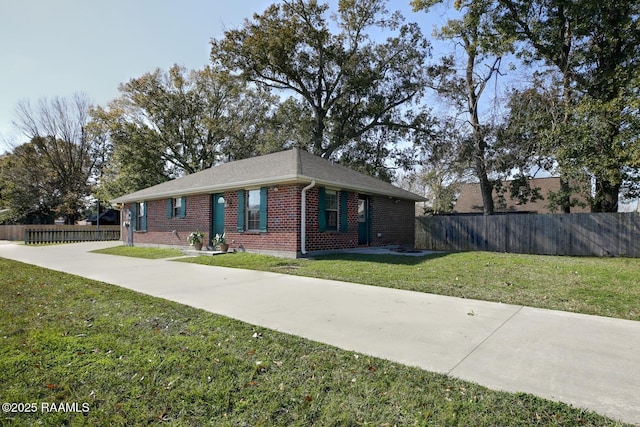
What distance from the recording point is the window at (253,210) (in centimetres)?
1256

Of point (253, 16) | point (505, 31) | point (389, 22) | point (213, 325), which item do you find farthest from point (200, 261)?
point (389, 22)

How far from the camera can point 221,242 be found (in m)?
13.3

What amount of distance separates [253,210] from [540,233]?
38.5 feet

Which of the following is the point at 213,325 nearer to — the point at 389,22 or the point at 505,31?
the point at 505,31

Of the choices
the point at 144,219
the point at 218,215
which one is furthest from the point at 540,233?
the point at 144,219

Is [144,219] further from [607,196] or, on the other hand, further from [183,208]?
[607,196]

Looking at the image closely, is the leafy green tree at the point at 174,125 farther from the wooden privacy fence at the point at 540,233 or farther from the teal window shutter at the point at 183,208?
the wooden privacy fence at the point at 540,233

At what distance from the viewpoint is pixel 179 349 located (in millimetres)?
3564

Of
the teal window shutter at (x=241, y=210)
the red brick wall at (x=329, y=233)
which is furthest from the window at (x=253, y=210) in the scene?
the red brick wall at (x=329, y=233)

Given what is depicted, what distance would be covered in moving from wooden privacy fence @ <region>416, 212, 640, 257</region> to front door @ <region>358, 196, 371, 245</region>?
15.2ft

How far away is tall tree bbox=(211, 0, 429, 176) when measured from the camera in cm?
2181

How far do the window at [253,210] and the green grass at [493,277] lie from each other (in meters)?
1.70

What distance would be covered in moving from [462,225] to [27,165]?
42.1 metres

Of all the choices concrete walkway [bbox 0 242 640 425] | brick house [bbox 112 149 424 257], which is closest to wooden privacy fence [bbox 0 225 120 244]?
brick house [bbox 112 149 424 257]
